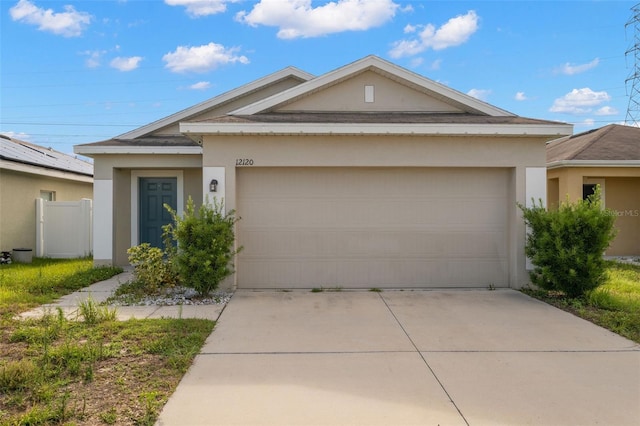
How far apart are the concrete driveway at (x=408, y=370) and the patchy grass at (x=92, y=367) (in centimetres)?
24

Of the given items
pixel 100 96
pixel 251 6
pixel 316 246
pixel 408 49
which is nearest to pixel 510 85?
pixel 408 49

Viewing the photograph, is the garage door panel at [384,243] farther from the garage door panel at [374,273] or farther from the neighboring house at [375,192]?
the garage door panel at [374,273]

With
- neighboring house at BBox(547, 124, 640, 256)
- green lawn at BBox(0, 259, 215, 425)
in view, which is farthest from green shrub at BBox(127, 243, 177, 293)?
neighboring house at BBox(547, 124, 640, 256)

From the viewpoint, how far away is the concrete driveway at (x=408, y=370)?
136 inches

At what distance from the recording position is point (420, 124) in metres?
7.82

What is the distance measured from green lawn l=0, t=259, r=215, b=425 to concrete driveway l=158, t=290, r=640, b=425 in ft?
0.80

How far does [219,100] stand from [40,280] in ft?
19.3

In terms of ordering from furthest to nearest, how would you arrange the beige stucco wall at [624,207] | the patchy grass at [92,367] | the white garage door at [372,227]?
the beige stucco wall at [624,207], the white garage door at [372,227], the patchy grass at [92,367]

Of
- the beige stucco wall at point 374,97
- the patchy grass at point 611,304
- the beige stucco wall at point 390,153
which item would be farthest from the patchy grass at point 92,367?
the patchy grass at point 611,304

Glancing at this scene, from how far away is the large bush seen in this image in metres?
6.95

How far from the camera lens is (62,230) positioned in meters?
12.8

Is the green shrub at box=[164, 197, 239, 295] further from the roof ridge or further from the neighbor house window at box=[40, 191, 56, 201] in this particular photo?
the roof ridge

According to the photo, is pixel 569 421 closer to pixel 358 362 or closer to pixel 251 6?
pixel 358 362

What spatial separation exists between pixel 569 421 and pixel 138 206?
10.2 meters
